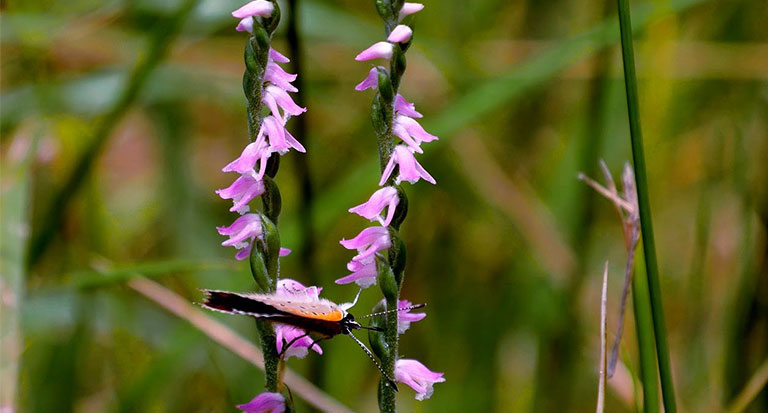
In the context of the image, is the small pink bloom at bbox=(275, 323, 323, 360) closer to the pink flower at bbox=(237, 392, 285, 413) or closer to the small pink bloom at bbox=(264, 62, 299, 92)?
the pink flower at bbox=(237, 392, 285, 413)

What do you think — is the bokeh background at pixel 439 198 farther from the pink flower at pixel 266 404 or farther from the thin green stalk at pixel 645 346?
the thin green stalk at pixel 645 346

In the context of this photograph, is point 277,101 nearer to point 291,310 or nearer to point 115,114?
point 291,310

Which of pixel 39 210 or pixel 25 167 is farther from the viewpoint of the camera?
pixel 39 210

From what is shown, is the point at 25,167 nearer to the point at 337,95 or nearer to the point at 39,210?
the point at 39,210

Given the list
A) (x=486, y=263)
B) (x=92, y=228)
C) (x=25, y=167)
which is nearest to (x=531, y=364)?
(x=486, y=263)

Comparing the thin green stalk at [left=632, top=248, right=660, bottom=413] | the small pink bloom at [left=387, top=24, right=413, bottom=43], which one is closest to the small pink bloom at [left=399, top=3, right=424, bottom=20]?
the small pink bloom at [left=387, top=24, right=413, bottom=43]

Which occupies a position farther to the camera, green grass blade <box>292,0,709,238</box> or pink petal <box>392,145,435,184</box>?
green grass blade <box>292,0,709,238</box>

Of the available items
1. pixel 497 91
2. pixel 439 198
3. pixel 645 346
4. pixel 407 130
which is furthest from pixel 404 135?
pixel 439 198
